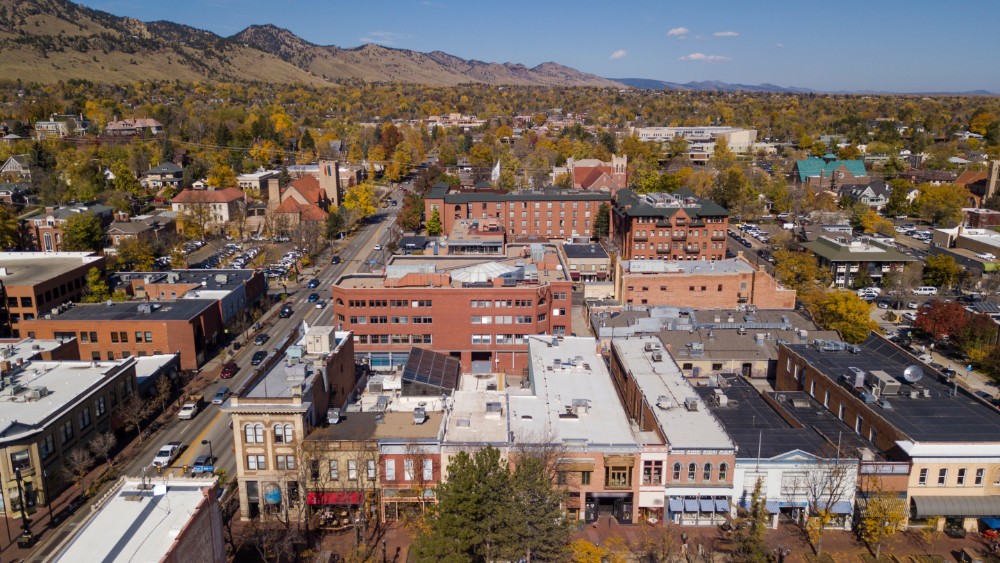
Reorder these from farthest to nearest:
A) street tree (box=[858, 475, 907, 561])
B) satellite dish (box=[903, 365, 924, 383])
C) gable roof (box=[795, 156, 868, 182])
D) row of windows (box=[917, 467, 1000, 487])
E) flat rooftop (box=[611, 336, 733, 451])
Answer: gable roof (box=[795, 156, 868, 182]) → satellite dish (box=[903, 365, 924, 383]) → flat rooftop (box=[611, 336, 733, 451]) → row of windows (box=[917, 467, 1000, 487]) → street tree (box=[858, 475, 907, 561])

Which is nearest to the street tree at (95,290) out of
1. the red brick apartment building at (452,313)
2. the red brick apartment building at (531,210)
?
the red brick apartment building at (452,313)

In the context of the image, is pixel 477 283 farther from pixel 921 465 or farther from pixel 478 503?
pixel 921 465

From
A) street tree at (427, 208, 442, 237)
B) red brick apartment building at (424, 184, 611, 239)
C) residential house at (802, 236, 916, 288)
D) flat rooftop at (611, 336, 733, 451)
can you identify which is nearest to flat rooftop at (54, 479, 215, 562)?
flat rooftop at (611, 336, 733, 451)

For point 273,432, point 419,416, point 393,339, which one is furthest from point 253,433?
point 393,339

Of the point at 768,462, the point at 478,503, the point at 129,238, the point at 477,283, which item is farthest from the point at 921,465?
the point at 129,238

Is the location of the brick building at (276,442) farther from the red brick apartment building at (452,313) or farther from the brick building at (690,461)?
the brick building at (690,461)

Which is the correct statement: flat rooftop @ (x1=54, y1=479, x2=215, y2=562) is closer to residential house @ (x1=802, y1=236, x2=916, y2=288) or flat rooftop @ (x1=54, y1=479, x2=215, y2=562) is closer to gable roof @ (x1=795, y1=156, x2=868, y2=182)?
residential house @ (x1=802, y1=236, x2=916, y2=288)
